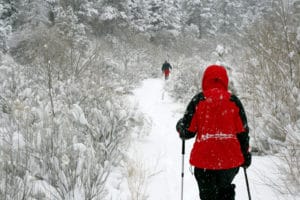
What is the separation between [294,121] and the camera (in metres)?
4.35

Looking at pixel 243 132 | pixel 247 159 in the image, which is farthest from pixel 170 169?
pixel 243 132

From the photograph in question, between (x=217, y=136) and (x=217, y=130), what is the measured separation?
51 millimetres

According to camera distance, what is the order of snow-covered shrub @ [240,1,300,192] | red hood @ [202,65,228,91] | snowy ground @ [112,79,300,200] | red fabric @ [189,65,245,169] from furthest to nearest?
snow-covered shrub @ [240,1,300,192], snowy ground @ [112,79,300,200], red hood @ [202,65,228,91], red fabric @ [189,65,245,169]

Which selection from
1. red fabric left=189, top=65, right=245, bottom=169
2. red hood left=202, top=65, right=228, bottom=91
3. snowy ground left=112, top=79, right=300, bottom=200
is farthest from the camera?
snowy ground left=112, top=79, right=300, bottom=200

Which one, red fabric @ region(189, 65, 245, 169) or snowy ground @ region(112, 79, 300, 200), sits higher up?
red fabric @ region(189, 65, 245, 169)

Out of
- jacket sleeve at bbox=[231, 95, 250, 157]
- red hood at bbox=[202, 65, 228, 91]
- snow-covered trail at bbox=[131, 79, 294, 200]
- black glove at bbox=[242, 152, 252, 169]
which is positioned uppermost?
red hood at bbox=[202, 65, 228, 91]

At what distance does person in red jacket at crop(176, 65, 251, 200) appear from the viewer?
8.79ft

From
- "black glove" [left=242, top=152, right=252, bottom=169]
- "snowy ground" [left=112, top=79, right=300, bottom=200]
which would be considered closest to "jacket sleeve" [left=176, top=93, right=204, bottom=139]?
"black glove" [left=242, top=152, right=252, bottom=169]

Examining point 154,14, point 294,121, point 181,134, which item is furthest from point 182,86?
point 154,14

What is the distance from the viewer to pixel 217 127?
2.67 m

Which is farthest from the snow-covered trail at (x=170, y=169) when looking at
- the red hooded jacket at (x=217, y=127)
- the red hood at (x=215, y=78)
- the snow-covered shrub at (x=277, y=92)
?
the red hood at (x=215, y=78)

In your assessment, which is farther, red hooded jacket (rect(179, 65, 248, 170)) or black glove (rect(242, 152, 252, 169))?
black glove (rect(242, 152, 252, 169))

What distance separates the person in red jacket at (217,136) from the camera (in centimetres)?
268

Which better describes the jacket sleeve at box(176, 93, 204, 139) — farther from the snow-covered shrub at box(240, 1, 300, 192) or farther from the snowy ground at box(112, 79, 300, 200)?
the snow-covered shrub at box(240, 1, 300, 192)
